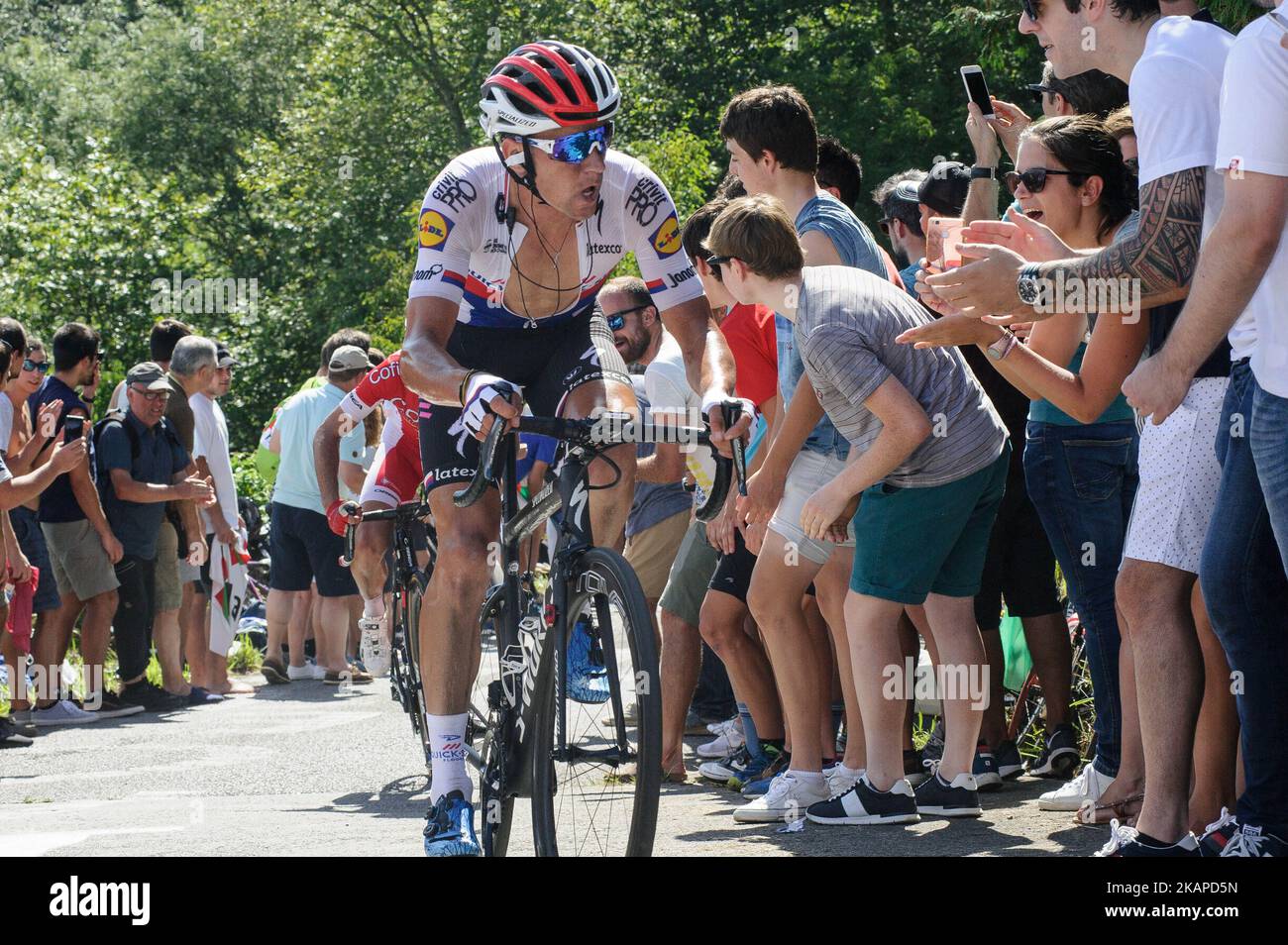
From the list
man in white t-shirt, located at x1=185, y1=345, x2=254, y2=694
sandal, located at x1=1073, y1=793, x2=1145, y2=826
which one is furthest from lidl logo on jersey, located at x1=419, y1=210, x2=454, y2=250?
man in white t-shirt, located at x1=185, y1=345, x2=254, y2=694

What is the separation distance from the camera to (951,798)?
559cm

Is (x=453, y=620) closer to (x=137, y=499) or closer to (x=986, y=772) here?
(x=986, y=772)

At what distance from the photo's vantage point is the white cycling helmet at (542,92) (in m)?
4.77

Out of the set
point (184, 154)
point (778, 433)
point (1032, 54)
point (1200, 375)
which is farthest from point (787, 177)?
point (184, 154)

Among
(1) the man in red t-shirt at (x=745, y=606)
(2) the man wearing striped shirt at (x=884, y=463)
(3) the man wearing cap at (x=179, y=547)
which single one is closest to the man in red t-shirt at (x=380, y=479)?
(1) the man in red t-shirt at (x=745, y=606)

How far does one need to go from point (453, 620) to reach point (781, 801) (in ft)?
5.01

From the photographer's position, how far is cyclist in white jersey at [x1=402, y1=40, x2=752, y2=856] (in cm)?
479

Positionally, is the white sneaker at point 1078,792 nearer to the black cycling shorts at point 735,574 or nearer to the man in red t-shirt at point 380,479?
the black cycling shorts at point 735,574

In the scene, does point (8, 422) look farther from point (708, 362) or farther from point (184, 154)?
point (184, 154)

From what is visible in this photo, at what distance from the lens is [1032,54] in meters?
23.5

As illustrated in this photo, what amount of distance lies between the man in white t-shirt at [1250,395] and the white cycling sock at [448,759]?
2.15 meters

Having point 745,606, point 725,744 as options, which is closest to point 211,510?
point 725,744

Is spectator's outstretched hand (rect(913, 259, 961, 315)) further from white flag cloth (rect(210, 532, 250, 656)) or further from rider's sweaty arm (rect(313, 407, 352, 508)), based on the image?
white flag cloth (rect(210, 532, 250, 656))

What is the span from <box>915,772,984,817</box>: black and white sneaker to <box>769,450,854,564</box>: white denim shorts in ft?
3.01
